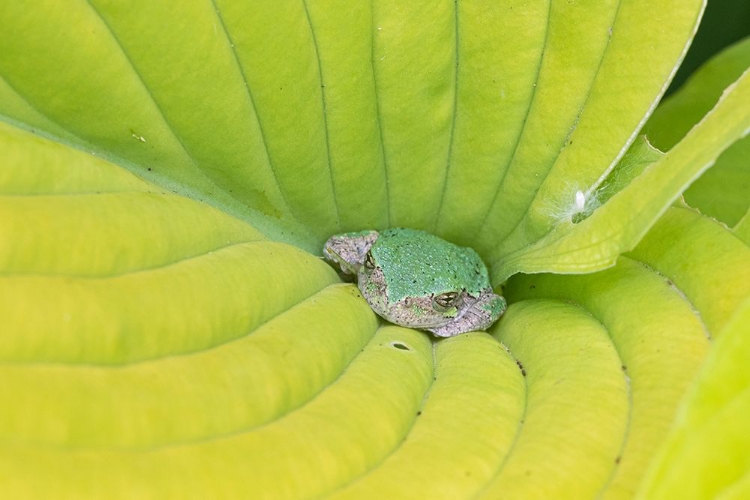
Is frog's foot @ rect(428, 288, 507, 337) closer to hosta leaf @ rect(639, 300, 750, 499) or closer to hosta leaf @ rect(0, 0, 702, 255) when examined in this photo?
hosta leaf @ rect(0, 0, 702, 255)

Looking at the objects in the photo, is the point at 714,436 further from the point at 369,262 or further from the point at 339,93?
the point at 369,262

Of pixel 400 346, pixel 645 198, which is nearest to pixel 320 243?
pixel 400 346

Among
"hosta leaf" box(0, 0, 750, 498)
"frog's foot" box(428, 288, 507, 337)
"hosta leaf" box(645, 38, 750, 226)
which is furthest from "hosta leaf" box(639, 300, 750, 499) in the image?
"hosta leaf" box(645, 38, 750, 226)

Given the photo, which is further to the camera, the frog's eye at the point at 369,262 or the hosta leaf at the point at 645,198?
the frog's eye at the point at 369,262

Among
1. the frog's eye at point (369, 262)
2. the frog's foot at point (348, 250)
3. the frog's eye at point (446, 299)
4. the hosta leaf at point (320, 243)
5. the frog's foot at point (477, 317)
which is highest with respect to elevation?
the hosta leaf at point (320, 243)

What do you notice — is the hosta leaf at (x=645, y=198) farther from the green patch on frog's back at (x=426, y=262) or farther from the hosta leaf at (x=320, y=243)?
the green patch on frog's back at (x=426, y=262)

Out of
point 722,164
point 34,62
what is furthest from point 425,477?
point 722,164

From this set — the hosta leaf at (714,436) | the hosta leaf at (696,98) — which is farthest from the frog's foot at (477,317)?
the hosta leaf at (714,436)
